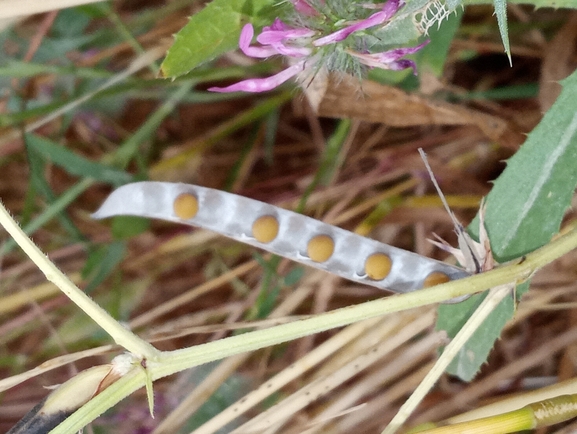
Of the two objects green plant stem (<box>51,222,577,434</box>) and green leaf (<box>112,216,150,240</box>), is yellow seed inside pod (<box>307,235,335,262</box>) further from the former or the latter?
green leaf (<box>112,216,150,240</box>)

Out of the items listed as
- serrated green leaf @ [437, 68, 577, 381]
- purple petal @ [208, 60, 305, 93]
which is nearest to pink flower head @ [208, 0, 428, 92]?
purple petal @ [208, 60, 305, 93]

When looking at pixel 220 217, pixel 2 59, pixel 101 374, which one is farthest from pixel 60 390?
pixel 2 59

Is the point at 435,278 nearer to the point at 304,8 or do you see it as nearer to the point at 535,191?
the point at 535,191

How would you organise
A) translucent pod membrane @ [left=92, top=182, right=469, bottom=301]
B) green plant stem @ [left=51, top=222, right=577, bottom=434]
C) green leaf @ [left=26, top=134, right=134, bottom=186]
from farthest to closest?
green leaf @ [left=26, top=134, right=134, bottom=186] < translucent pod membrane @ [left=92, top=182, right=469, bottom=301] < green plant stem @ [left=51, top=222, right=577, bottom=434]

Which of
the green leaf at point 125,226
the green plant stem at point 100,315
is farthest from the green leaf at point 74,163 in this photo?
the green plant stem at point 100,315

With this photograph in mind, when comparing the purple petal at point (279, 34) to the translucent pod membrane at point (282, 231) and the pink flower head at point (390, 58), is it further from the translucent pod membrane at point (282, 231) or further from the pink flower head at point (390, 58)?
the translucent pod membrane at point (282, 231)

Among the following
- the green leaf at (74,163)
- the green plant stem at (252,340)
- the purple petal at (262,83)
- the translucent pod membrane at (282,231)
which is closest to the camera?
the green plant stem at (252,340)

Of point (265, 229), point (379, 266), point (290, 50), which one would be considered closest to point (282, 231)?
point (265, 229)
